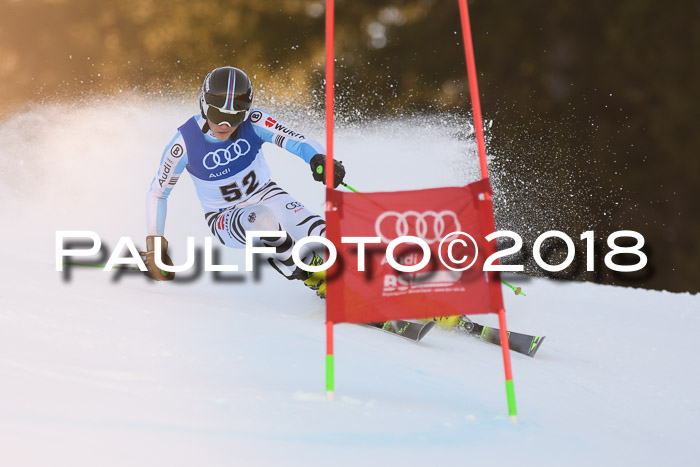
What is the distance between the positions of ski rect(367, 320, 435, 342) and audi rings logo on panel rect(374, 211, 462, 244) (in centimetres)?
104

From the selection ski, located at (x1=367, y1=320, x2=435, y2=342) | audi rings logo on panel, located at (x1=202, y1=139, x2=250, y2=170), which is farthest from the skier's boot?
audi rings logo on panel, located at (x1=202, y1=139, x2=250, y2=170)

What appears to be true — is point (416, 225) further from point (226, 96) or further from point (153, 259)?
point (153, 259)

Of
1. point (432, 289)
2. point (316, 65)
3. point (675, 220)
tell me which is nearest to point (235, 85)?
point (432, 289)

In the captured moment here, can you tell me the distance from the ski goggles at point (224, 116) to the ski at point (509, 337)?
1357 mm

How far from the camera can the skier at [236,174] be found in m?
3.09

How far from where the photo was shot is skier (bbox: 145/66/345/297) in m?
3.09

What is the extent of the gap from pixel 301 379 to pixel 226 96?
138 centimetres

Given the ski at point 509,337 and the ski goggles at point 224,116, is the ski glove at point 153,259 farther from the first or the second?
the ski at point 509,337

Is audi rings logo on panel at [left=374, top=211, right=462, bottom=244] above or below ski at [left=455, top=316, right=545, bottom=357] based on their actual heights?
above

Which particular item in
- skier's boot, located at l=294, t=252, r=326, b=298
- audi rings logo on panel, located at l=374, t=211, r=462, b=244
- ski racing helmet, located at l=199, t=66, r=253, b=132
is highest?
ski racing helmet, located at l=199, t=66, r=253, b=132

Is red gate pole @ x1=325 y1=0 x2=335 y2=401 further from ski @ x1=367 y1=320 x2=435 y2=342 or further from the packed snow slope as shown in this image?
ski @ x1=367 y1=320 x2=435 y2=342

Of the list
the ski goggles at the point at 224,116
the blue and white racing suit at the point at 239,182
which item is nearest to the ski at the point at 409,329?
the blue and white racing suit at the point at 239,182

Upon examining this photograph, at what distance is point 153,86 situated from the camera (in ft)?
20.2

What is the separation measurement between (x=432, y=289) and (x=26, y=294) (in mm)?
1691
